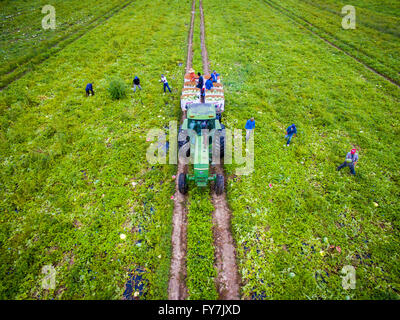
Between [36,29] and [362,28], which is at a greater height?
[362,28]

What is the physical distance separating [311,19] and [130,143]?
3140 centimetres

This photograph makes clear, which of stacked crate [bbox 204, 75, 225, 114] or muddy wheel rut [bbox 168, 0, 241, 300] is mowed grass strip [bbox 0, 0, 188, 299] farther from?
stacked crate [bbox 204, 75, 225, 114]

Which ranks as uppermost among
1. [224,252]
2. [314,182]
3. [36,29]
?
[36,29]

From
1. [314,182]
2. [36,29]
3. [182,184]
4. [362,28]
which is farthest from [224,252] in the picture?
[362,28]

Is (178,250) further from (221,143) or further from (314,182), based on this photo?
(314,182)

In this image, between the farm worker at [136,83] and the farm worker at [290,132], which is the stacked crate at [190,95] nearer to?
the farm worker at [136,83]

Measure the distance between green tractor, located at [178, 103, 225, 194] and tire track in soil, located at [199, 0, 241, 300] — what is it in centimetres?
64

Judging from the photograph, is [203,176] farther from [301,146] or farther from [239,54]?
[239,54]

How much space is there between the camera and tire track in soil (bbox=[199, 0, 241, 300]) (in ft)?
20.0

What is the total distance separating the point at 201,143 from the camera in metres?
8.47

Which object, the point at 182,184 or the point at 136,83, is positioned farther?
the point at 136,83

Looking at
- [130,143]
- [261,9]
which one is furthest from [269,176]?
[261,9]

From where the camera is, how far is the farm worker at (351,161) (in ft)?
29.2

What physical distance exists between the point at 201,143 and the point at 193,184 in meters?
1.82
